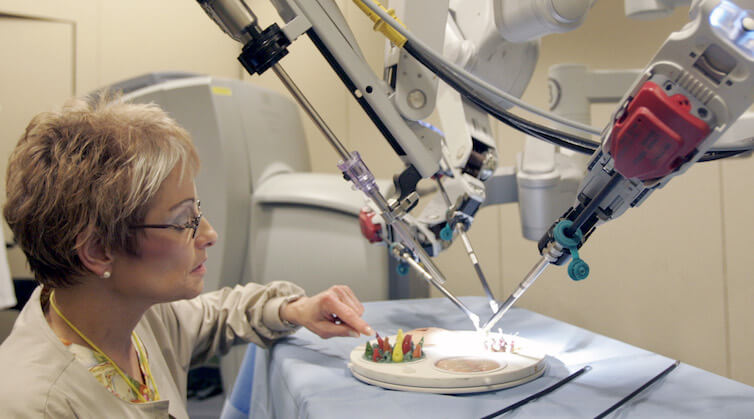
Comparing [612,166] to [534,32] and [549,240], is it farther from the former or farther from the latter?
[534,32]

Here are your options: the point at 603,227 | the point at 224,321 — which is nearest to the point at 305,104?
the point at 224,321

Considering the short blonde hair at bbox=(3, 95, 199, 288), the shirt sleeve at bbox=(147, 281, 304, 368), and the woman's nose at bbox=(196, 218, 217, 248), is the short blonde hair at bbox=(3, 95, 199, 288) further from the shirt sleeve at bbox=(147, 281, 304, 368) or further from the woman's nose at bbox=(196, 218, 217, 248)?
the shirt sleeve at bbox=(147, 281, 304, 368)

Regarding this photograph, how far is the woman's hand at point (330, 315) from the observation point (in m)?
1.03

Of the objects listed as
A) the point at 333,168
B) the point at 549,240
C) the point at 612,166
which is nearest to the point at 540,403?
the point at 549,240

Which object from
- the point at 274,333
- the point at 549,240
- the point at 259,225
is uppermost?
the point at 549,240

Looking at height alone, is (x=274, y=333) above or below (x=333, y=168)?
Result: below

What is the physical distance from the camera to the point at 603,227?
191 cm

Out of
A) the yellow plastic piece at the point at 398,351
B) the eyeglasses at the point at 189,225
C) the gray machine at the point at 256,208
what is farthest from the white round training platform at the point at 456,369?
the gray machine at the point at 256,208

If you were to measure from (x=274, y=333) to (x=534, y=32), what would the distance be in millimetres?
794

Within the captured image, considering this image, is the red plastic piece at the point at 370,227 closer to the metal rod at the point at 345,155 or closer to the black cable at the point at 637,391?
the metal rod at the point at 345,155

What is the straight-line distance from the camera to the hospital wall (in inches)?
69.0

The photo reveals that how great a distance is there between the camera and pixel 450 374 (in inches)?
31.3

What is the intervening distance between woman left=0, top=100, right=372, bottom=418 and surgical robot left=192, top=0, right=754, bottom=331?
0.77 ft

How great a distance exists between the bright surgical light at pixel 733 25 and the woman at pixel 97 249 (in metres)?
0.75
